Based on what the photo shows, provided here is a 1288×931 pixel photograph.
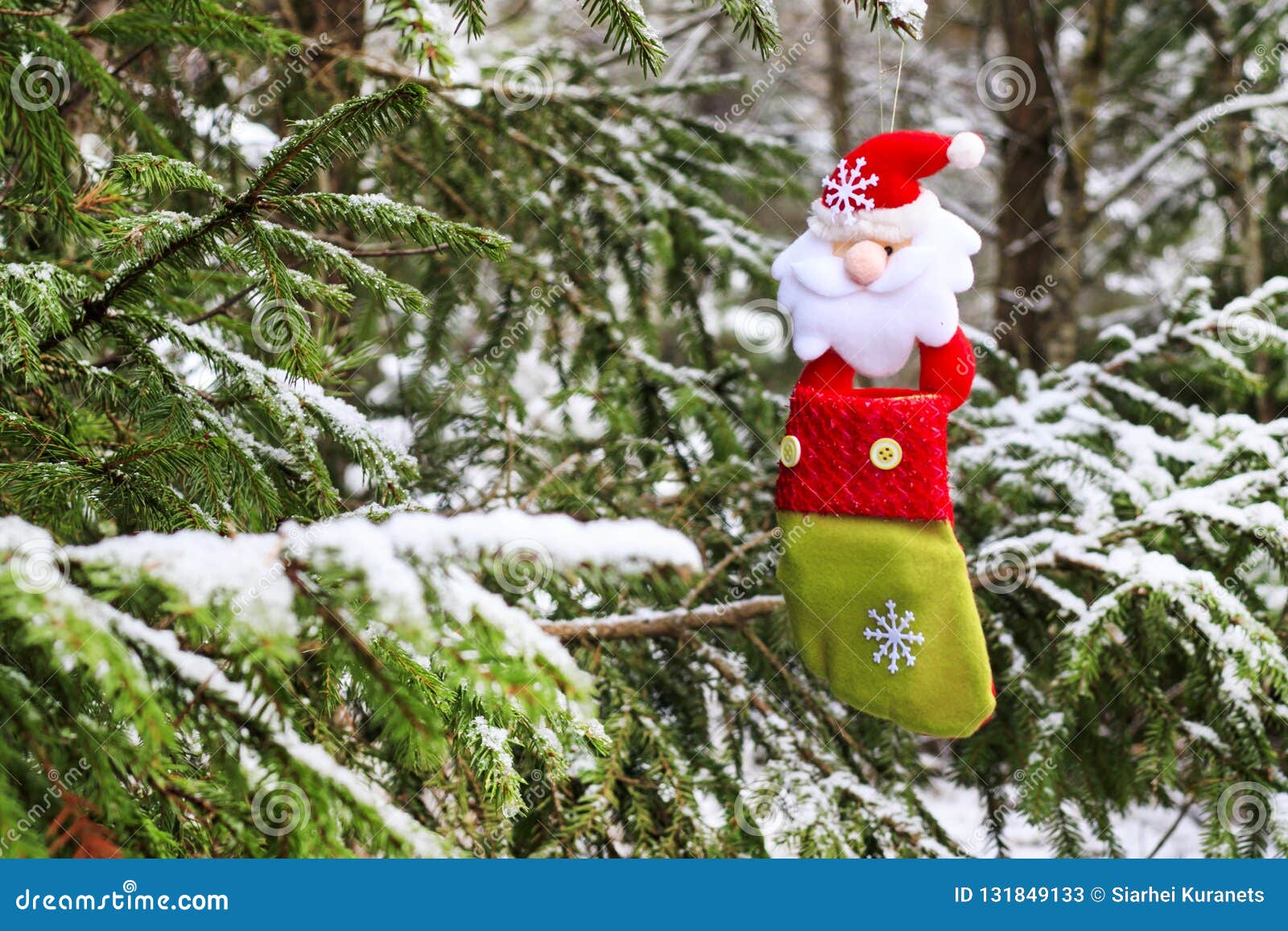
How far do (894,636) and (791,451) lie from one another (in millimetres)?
321

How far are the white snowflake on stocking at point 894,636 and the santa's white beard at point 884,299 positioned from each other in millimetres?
374

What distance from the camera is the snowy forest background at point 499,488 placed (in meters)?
0.84

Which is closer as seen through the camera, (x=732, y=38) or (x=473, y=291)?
(x=473, y=291)

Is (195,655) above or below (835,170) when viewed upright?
below

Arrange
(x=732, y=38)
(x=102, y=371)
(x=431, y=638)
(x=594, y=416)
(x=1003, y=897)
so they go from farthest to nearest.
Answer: (x=732, y=38), (x=594, y=416), (x=1003, y=897), (x=102, y=371), (x=431, y=638)

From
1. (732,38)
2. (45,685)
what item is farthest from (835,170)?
(732,38)

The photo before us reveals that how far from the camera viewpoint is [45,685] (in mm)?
840

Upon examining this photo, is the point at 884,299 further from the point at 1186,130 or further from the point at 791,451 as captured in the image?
the point at 1186,130

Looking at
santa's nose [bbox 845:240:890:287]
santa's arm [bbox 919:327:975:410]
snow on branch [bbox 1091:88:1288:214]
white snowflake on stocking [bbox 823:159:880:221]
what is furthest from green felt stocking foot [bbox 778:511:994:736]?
snow on branch [bbox 1091:88:1288:214]

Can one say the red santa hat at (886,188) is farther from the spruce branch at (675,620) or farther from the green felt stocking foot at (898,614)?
the spruce branch at (675,620)

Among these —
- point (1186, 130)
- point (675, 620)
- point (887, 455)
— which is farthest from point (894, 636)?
point (1186, 130)

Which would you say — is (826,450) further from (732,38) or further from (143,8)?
(732,38)

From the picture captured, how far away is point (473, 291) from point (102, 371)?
52.8 inches

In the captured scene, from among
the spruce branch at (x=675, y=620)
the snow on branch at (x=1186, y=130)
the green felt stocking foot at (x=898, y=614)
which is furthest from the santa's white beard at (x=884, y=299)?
the snow on branch at (x=1186, y=130)
